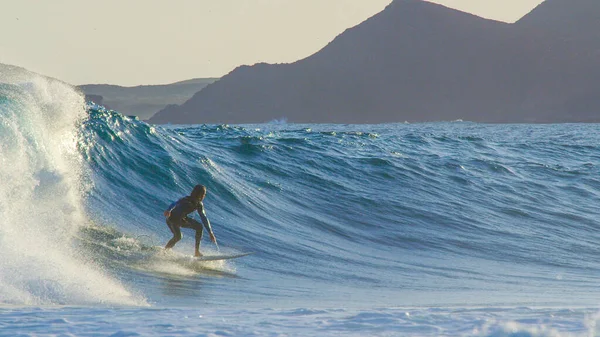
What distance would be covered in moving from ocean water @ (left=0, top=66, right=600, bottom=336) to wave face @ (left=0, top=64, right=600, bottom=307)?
0.05 m

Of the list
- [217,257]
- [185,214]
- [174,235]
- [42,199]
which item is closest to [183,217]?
[185,214]

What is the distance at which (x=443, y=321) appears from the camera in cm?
801

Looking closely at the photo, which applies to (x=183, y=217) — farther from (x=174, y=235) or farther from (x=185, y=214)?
(x=174, y=235)

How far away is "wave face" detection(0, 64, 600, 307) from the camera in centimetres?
1118

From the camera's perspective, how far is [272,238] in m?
16.1

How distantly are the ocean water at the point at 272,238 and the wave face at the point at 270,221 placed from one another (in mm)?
48

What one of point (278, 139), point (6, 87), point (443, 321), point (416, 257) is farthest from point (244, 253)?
point (278, 139)

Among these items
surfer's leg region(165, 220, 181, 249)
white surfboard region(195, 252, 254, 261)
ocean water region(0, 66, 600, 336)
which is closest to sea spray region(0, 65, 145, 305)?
ocean water region(0, 66, 600, 336)

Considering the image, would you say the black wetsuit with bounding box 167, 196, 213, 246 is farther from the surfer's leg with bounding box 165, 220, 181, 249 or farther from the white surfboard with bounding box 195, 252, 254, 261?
the white surfboard with bounding box 195, 252, 254, 261

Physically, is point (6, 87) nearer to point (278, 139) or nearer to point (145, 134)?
point (145, 134)

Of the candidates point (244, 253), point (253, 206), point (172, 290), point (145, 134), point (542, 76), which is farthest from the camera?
point (542, 76)

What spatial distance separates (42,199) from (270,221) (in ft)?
18.8

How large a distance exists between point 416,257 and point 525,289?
3245 millimetres

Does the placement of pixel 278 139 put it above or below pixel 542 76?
below
